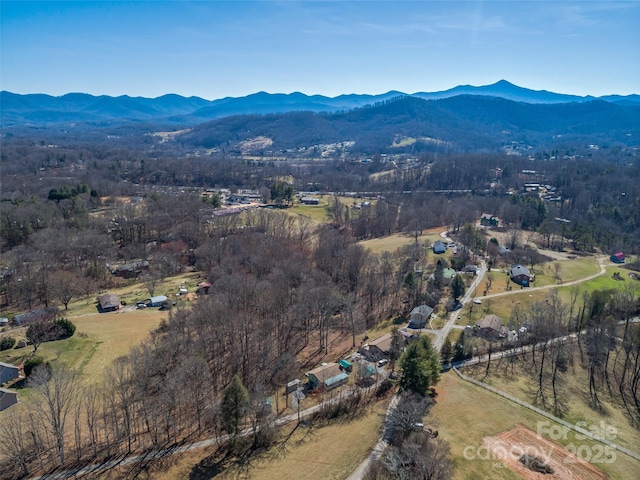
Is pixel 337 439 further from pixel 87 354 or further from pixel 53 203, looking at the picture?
pixel 53 203

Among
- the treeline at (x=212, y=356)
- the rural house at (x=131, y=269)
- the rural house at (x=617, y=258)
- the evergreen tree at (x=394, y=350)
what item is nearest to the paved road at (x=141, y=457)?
the treeline at (x=212, y=356)

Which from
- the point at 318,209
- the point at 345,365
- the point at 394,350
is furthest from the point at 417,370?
the point at 318,209

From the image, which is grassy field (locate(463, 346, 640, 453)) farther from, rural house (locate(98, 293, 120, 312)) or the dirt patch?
rural house (locate(98, 293, 120, 312))

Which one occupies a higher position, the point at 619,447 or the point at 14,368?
the point at 14,368

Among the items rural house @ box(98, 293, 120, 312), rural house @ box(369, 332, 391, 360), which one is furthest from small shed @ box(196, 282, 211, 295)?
rural house @ box(369, 332, 391, 360)

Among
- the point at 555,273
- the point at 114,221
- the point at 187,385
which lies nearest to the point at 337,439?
the point at 187,385

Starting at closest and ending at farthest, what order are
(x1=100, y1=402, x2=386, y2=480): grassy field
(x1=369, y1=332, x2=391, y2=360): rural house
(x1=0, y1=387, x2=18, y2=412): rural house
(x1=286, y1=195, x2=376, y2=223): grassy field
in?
1. (x1=100, y1=402, x2=386, y2=480): grassy field
2. (x1=0, y1=387, x2=18, y2=412): rural house
3. (x1=369, y1=332, x2=391, y2=360): rural house
4. (x1=286, y1=195, x2=376, y2=223): grassy field
